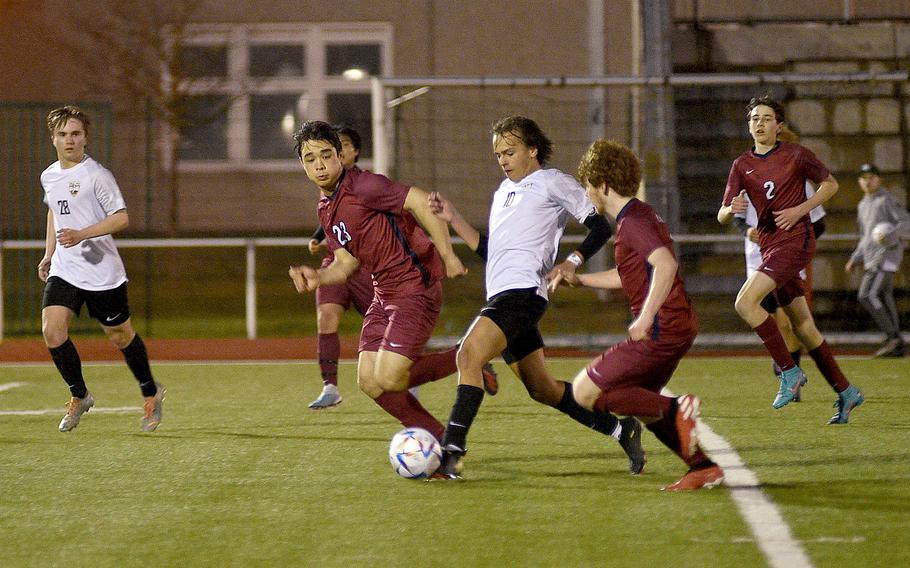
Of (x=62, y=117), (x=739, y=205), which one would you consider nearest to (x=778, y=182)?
(x=739, y=205)

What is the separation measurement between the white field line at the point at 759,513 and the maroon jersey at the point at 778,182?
167 centimetres

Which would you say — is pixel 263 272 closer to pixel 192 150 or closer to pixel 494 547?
pixel 192 150

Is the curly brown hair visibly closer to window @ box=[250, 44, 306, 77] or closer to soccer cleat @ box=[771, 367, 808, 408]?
soccer cleat @ box=[771, 367, 808, 408]

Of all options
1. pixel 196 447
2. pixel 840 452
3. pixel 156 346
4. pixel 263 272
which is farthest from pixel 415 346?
pixel 263 272

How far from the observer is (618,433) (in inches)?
224

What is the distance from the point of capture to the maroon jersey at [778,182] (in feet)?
24.7

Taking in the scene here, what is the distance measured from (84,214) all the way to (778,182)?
410 centimetres

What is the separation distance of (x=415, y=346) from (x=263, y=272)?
54.4ft

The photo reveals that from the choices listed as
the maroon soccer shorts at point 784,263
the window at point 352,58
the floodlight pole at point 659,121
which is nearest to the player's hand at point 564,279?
the maroon soccer shorts at point 784,263

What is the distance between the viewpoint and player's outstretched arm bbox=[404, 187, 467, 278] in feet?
18.5

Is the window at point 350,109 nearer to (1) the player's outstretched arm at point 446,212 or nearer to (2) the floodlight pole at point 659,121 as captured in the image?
(2) the floodlight pole at point 659,121

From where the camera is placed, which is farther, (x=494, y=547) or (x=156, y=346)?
(x=156, y=346)

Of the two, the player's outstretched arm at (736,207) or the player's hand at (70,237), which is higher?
the player's outstretched arm at (736,207)

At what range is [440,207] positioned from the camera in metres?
5.63
